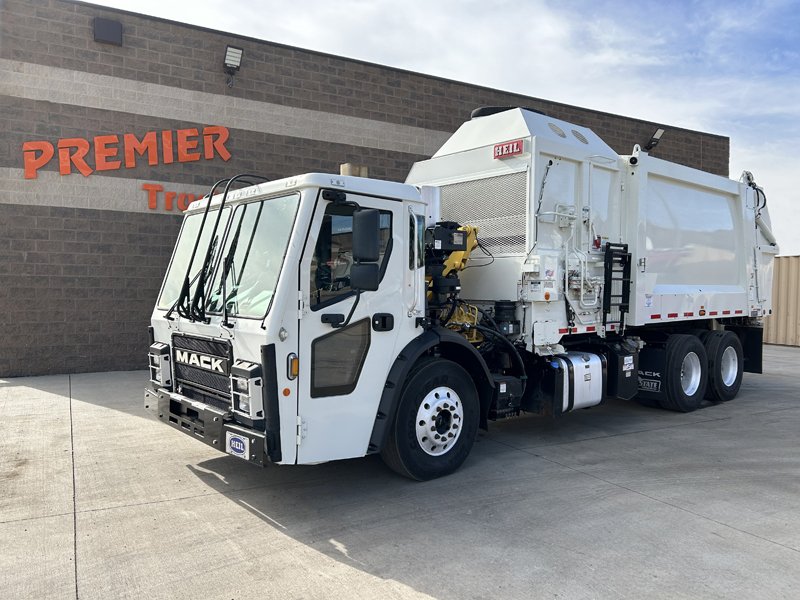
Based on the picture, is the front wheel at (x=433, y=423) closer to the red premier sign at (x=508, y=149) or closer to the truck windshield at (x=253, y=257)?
the truck windshield at (x=253, y=257)

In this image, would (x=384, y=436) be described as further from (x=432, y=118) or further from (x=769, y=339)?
(x=769, y=339)

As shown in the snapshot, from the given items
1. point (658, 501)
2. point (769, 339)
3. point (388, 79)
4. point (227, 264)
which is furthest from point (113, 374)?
point (769, 339)

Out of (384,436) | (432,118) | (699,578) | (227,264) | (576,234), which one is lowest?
(699,578)

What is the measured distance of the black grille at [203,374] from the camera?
4582mm

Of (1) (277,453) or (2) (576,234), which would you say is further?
(2) (576,234)

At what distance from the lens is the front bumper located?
421cm

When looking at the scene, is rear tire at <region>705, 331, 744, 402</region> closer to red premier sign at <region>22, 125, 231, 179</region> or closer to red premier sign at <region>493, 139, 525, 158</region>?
red premier sign at <region>493, 139, 525, 158</region>

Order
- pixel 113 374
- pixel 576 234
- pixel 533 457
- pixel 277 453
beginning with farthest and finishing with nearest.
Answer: pixel 113 374
pixel 576 234
pixel 533 457
pixel 277 453

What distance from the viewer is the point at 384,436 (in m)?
4.84

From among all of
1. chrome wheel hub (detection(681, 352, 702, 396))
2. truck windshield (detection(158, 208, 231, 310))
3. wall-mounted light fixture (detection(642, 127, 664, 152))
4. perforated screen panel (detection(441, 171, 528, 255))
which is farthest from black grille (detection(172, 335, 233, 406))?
wall-mounted light fixture (detection(642, 127, 664, 152))

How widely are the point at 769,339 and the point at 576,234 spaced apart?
14.8 m

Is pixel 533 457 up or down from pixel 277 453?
down

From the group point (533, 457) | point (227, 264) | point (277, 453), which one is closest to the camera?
point (277, 453)

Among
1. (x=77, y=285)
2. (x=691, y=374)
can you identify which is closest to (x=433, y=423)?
(x=691, y=374)
